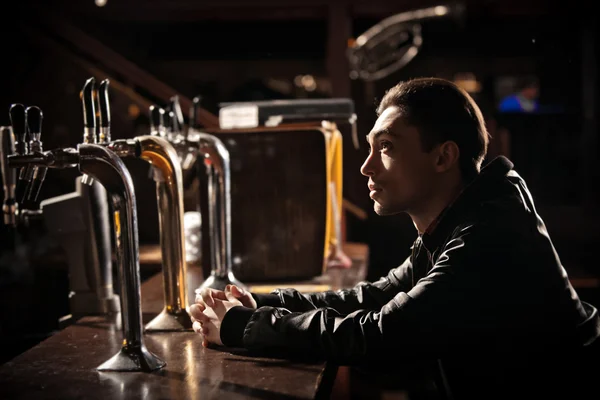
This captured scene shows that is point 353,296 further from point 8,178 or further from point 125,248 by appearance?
point 8,178

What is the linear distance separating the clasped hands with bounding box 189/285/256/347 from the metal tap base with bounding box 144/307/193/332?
6 cm

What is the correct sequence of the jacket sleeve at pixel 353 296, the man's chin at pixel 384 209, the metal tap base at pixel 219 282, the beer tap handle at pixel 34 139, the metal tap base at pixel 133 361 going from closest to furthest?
the metal tap base at pixel 133 361 < the beer tap handle at pixel 34 139 < the man's chin at pixel 384 209 < the jacket sleeve at pixel 353 296 < the metal tap base at pixel 219 282

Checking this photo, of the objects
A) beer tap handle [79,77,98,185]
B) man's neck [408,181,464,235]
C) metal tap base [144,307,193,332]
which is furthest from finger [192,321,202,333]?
man's neck [408,181,464,235]

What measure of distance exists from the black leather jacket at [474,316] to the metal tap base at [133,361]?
17cm

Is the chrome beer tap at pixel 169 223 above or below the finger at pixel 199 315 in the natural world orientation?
above

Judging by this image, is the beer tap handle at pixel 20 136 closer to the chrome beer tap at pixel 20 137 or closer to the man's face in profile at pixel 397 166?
the chrome beer tap at pixel 20 137

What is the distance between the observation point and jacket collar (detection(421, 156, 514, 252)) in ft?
5.19

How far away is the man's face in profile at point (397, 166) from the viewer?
5.37 ft

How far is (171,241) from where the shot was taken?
177cm

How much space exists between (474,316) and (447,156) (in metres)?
0.36

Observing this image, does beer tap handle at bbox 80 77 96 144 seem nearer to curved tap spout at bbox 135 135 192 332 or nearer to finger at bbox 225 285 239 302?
curved tap spout at bbox 135 135 192 332

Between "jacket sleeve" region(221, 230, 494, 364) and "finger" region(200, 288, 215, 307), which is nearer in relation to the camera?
"jacket sleeve" region(221, 230, 494, 364)

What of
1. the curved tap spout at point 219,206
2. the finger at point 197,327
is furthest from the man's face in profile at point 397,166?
the curved tap spout at point 219,206

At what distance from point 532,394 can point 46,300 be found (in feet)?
3.92
